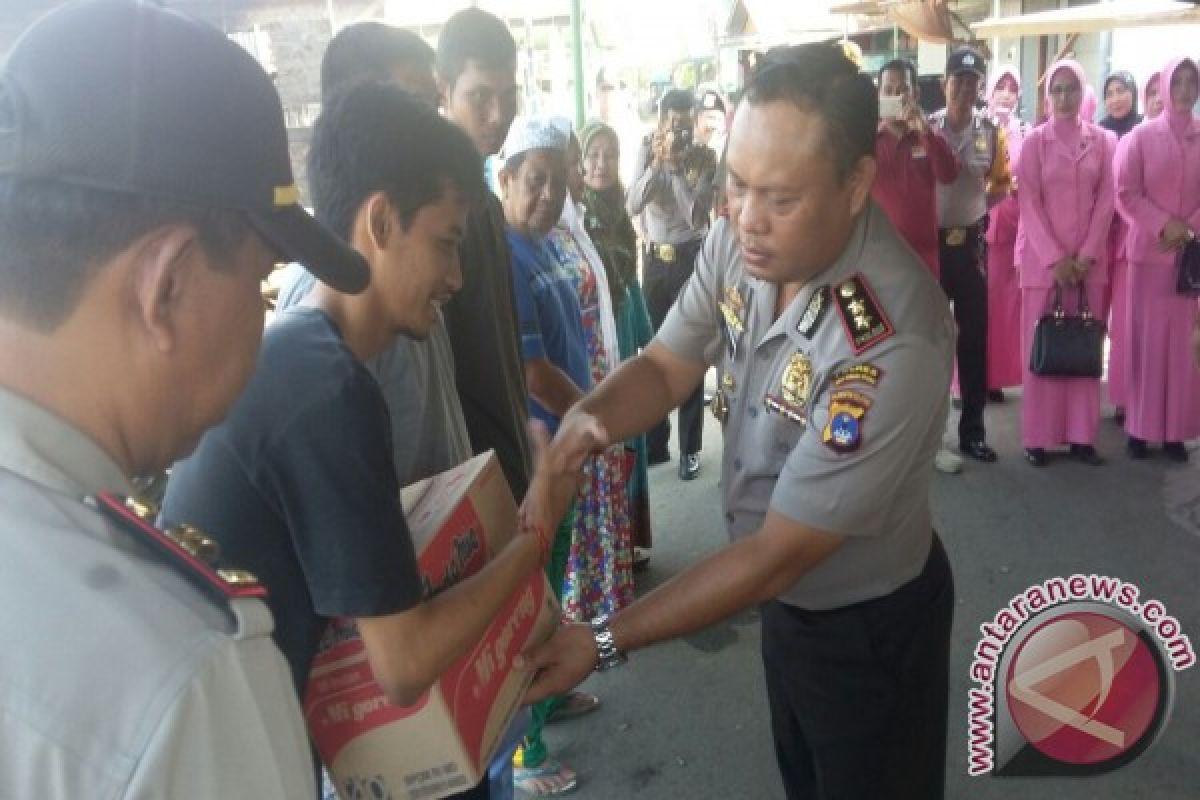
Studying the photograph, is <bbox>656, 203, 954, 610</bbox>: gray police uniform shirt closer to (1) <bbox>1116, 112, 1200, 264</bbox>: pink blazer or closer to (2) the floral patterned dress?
(2) the floral patterned dress

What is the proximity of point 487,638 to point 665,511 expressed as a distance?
3320 mm

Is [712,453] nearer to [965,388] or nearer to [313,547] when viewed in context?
[965,388]

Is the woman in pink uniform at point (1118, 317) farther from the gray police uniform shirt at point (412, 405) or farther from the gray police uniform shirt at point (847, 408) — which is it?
the gray police uniform shirt at point (412, 405)

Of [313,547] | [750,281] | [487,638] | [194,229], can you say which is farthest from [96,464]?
[750,281]

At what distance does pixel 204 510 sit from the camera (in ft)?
3.62

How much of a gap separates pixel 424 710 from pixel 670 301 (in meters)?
4.28

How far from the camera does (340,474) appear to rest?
1.08m

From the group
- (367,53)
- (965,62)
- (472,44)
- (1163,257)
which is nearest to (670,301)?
(965,62)

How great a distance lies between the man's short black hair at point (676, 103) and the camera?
5203 mm

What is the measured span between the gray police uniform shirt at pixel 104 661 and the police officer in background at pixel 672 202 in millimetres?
4483

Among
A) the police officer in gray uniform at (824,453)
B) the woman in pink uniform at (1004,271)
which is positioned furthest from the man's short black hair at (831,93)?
the woman in pink uniform at (1004,271)

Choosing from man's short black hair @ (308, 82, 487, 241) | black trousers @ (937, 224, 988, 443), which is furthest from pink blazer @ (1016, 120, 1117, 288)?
man's short black hair @ (308, 82, 487, 241)

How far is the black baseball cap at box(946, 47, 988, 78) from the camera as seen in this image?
16.3ft

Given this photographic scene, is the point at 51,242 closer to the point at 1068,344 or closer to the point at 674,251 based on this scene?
the point at 674,251
